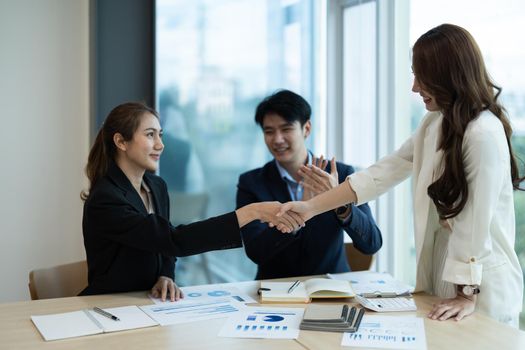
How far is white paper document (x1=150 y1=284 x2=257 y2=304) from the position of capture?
2.17 meters

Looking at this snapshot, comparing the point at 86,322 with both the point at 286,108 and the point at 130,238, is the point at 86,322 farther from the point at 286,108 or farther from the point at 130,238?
the point at 286,108

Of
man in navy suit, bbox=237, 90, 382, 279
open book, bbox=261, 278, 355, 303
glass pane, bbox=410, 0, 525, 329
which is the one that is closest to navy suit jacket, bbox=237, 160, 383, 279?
man in navy suit, bbox=237, 90, 382, 279

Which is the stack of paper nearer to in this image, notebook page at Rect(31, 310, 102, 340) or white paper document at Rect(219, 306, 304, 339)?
white paper document at Rect(219, 306, 304, 339)

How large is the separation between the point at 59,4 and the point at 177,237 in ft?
7.16

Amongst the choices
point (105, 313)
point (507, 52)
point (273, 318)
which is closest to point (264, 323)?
point (273, 318)

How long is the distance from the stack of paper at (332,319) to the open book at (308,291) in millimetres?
209

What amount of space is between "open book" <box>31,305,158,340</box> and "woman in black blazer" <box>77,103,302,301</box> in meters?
0.25

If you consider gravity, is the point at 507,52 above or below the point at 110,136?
above

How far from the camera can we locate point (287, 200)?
113 inches

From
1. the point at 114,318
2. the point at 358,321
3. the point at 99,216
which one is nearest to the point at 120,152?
the point at 99,216

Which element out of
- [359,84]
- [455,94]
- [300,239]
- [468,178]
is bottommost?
[300,239]

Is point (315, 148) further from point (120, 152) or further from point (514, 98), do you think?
point (120, 152)

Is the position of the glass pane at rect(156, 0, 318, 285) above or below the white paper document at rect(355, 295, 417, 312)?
above

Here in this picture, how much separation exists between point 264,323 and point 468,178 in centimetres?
82
